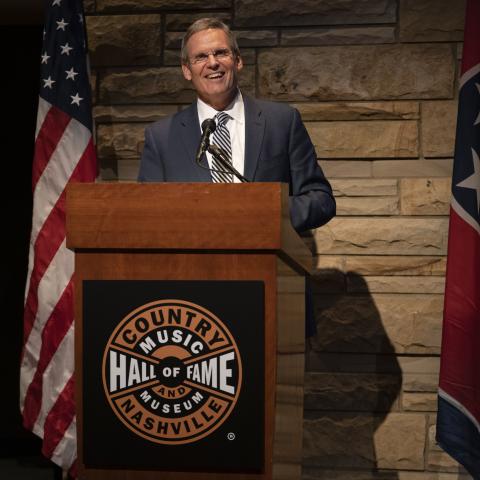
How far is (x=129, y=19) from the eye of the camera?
3.54 m

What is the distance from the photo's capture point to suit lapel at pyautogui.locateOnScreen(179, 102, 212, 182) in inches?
86.4

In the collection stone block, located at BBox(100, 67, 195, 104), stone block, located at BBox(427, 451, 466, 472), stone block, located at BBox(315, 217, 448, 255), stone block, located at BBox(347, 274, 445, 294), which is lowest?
stone block, located at BBox(427, 451, 466, 472)

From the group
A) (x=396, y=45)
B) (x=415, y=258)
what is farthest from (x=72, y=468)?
(x=396, y=45)

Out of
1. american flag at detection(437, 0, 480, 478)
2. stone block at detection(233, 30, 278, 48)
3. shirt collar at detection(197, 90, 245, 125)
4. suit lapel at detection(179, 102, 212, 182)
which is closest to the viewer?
suit lapel at detection(179, 102, 212, 182)

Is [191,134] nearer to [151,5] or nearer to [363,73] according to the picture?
[363,73]

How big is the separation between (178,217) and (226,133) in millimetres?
824

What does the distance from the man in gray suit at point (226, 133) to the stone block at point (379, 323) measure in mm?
1103

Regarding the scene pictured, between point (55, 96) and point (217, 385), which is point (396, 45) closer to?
point (55, 96)

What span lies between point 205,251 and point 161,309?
13 cm

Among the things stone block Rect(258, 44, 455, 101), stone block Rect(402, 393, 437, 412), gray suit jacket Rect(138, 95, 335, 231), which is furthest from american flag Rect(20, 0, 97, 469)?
stone block Rect(402, 393, 437, 412)

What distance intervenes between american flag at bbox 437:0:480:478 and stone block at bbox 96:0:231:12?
110 cm

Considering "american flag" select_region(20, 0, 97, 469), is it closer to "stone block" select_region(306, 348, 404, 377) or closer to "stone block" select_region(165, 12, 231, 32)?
"stone block" select_region(165, 12, 231, 32)

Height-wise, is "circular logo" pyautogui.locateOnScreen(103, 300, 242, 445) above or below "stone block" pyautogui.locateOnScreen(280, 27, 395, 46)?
below

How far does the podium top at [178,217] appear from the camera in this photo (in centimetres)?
142
